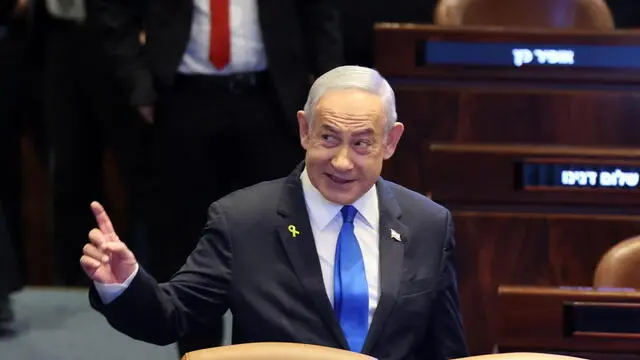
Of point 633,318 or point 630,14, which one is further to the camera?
point 630,14

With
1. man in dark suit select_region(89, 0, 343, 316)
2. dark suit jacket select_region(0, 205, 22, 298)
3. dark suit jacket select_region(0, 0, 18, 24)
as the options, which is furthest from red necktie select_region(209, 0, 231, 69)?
dark suit jacket select_region(0, 0, 18, 24)

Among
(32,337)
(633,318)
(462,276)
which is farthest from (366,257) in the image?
(32,337)

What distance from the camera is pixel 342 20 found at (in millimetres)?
4504

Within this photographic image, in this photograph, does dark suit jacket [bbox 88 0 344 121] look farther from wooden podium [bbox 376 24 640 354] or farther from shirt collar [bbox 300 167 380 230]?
shirt collar [bbox 300 167 380 230]

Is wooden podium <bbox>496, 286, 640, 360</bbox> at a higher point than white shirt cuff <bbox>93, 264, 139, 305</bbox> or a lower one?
lower

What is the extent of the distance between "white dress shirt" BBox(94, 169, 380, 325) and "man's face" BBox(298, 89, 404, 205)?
0.10 ft

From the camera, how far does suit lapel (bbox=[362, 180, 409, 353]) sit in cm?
202

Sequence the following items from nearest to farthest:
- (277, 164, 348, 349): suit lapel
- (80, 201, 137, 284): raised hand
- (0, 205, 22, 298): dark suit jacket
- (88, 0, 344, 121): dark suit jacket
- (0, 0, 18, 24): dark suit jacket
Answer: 1. (80, 201, 137, 284): raised hand
2. (277, 164, 348, 349): suit lapel
3. (88, 0, 344, 121): dark suit jacket
4. (0, 205, 22, 298): dark suit jacket
5. (0, 0, 18, 24): dark suit jacket

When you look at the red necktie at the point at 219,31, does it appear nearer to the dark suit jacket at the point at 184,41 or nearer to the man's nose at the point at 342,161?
the dark suit jacket at the point at 184,41

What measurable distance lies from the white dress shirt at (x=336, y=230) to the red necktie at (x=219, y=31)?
1.12 meters

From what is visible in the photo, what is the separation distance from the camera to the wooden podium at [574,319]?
6.98 feet

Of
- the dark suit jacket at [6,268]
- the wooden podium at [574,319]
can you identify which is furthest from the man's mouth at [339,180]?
the dark suit jacket at [6,268]

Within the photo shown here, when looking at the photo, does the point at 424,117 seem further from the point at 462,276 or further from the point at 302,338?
the point at 302,338

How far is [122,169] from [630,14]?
1.99 meters
